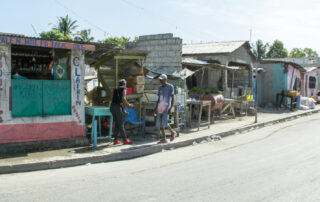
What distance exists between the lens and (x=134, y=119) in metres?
9.76

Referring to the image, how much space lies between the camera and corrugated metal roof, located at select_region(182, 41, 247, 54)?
17775 millimetres

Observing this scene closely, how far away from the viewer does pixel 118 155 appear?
747 cm

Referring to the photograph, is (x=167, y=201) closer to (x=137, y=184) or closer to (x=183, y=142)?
(x=137, y=184)

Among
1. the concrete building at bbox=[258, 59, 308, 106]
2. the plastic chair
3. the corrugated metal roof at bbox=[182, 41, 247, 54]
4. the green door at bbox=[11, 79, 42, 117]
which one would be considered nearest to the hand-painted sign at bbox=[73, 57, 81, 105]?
the green door at bbox=[11, 79, 42, 117]

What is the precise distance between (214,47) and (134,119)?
10.5m

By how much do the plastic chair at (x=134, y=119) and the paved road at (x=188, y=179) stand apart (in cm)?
173

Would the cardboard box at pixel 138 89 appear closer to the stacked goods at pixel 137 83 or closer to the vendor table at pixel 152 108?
the stacked goods at pixel 137 83

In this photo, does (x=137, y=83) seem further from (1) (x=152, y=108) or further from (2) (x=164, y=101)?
(2) (x=164, y=101)

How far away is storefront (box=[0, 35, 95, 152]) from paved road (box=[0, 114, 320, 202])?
1.73m

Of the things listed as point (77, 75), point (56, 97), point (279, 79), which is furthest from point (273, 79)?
point (56, 97)

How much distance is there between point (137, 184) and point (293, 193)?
2.44m

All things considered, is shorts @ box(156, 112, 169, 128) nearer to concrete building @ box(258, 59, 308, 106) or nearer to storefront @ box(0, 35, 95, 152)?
storefront @ box(0, 35, 95, 152)

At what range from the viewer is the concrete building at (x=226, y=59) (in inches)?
685

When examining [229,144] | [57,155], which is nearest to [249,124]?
[229,144]
